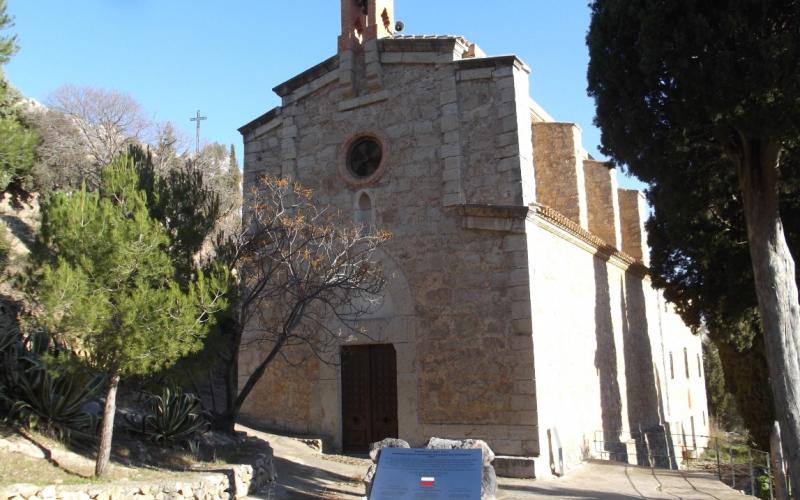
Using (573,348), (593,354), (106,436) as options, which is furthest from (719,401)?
(106,436)

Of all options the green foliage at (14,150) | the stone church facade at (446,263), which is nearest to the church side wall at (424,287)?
the stone church facade at (446,263)

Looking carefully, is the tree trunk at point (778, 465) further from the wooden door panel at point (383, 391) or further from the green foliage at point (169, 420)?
the green foliage at point (169, 420)

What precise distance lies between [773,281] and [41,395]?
391 inches

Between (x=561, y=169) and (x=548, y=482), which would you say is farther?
(x=561, y=169)

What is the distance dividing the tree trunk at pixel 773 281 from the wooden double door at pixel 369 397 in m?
5.98

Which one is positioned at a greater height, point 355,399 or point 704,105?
point 704,105

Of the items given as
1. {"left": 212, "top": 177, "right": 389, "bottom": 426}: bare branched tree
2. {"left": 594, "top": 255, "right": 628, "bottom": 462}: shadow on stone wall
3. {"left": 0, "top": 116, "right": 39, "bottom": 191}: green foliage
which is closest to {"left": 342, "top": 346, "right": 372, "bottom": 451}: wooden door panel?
{"left": 212, "top": 177, "right": 389, "bottom": 426}: bare branched tree

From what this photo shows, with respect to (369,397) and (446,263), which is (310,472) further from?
(446,263)

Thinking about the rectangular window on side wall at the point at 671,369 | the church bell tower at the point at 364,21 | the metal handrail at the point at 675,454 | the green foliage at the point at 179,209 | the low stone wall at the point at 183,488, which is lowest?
the metal handrail at the point at 675,454

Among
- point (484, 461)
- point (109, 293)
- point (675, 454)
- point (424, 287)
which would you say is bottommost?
point (675, 454)

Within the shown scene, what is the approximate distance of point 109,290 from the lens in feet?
23.7

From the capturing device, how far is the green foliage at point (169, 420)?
29.4 feet

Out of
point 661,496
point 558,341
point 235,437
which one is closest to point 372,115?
point 558,341

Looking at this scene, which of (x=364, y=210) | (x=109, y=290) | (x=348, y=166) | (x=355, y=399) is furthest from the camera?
(x=348, y=166)
